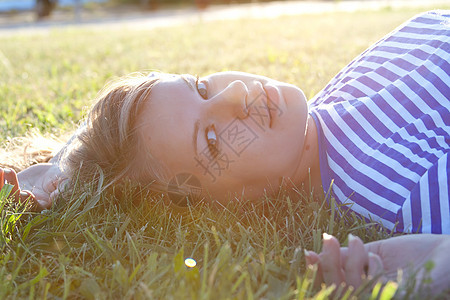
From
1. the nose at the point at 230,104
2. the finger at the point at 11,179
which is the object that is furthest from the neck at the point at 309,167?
the finger at the point at 11,179

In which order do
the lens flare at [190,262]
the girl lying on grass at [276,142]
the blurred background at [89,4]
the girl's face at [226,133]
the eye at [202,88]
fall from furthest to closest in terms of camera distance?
the blurred background at [89,4] < the eye at [202,88] < the girl's face at [226,133] < the girl lying on grass at [276,142] < the lens flare at [190,262]

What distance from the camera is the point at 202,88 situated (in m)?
2.29

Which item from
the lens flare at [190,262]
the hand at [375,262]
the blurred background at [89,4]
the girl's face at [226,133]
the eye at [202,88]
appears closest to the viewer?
the hand at [375,262]

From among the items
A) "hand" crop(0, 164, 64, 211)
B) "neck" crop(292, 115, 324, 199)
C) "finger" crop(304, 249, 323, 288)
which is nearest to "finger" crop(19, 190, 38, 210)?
"hand" crop(0, 164, 64, 211)

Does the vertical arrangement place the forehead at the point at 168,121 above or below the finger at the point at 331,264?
above

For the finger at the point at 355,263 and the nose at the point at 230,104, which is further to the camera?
the nose at the point at 230,104

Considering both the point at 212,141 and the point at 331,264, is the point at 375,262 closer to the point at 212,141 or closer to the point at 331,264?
the point at 331,264

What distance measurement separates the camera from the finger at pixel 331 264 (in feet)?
4.92

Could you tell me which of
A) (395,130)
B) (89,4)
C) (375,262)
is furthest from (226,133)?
(89,4)

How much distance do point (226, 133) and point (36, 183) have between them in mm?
1179

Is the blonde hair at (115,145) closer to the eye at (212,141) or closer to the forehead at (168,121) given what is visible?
the forehead at (168,121)

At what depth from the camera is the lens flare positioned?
170cm

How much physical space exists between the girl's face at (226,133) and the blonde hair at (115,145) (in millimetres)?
63

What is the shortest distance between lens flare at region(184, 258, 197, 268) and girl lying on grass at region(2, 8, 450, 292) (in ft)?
1.73
